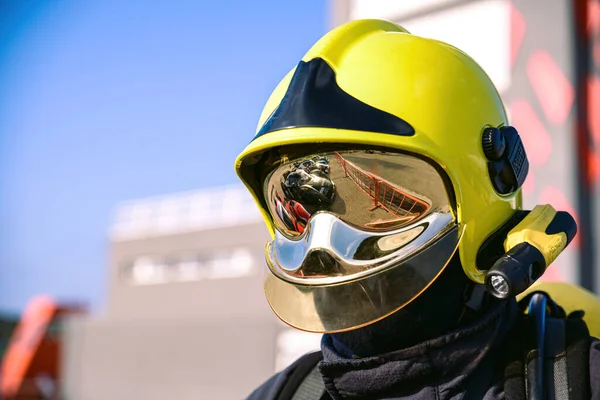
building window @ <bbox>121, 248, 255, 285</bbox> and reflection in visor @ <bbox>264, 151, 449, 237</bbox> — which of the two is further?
building window @ <bbox>121, 248, 255, 285</bbox>

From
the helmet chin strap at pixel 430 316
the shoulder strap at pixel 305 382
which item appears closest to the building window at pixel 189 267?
the shoulder strap at pixel 305 382

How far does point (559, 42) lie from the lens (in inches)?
107

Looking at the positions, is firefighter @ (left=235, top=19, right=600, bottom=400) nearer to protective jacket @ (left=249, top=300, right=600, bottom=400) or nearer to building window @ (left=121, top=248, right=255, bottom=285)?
protective jacket @ (left=249, top=300, right=600, bottom=400)

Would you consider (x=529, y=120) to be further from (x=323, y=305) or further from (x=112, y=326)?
(x=112, y=326)

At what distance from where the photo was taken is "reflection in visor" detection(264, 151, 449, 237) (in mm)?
1103

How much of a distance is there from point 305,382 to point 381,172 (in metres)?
0.44

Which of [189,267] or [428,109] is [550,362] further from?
[189,267]

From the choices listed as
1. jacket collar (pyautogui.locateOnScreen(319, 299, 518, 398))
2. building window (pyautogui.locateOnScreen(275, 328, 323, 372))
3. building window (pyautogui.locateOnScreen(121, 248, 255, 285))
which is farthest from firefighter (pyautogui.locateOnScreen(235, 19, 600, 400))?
building window (pyautogui.locateOnScreen(121, 248, 255, 285))

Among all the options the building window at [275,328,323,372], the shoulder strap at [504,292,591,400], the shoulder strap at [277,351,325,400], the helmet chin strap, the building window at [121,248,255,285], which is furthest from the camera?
the building window at [121,248,255,285]

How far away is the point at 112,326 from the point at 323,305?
10649 mm

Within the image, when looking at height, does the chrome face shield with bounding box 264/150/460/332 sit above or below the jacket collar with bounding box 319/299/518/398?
above

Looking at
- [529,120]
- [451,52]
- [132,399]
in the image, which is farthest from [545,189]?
[132,399]

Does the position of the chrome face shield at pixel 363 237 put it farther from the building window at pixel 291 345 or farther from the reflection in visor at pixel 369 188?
the building window at pixel 291 345

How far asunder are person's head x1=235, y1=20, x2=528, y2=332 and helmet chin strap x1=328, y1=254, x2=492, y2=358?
Answer: 0.15 ft
